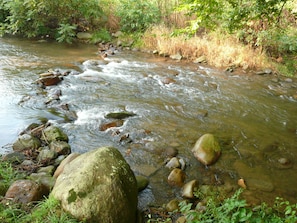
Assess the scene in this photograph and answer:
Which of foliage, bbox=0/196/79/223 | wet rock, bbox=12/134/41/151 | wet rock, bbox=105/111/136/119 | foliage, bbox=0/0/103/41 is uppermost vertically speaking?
foliage, bbox=0/0/103/41

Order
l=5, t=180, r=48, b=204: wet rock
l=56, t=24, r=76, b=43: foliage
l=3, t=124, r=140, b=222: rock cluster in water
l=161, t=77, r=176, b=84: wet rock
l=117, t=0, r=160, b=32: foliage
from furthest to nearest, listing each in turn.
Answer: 1. l=117, t=0, r=160, b=32: foliage
2. l=56, t=24, r=76, b=43: foliage
3. l=161, t=77, r=176, b=84: wet rock
4. l=5, t=180, r=48, b=204: wet rock
5. l=3, t=124, r=140, b=222: rock cluster in water

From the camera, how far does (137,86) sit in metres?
7.36

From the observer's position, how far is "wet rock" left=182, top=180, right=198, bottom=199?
134 inches

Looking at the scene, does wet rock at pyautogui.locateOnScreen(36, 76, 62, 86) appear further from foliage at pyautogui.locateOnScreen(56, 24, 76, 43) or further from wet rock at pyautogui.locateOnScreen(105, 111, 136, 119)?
foliage at pyautogui.locateOnScreen(56, 24, 76, 43)

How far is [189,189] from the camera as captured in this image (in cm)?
348

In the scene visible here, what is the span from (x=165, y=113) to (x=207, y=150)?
1.76 metres

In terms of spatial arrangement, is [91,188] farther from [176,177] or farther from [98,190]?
[176,177]

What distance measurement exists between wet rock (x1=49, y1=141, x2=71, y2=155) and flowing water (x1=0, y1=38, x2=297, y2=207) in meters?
0.18

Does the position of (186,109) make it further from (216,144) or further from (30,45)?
(30,45)

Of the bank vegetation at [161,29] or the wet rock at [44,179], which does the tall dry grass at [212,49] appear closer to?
the bank vegetation at [161,29]

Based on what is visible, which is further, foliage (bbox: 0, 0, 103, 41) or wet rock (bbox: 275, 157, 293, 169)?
foliage (bbox: 0, 0, 103, 41)

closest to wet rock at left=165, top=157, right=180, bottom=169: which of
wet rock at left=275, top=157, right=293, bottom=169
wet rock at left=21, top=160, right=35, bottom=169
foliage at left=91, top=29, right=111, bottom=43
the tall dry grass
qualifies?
wet rock at left=275, top=157, right=293, bottom=169

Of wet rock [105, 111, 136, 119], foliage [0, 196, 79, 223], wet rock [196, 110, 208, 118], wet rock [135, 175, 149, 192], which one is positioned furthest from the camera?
wet rock [196, 110, 208, 118]

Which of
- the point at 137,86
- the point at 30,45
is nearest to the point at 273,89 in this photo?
the point at 137,86
